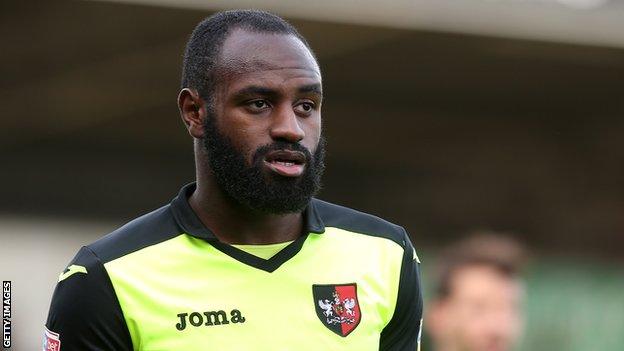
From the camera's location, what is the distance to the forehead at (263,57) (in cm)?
250

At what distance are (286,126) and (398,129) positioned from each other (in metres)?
7.76

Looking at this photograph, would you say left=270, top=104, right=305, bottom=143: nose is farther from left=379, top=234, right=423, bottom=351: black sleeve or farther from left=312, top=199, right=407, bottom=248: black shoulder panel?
left=379, top=234, right=423, bottom=351: black sleeve

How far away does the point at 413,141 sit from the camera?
33.6 ft

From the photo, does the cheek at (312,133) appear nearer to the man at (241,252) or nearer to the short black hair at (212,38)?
the man at (241,252)

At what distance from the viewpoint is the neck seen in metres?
2.62


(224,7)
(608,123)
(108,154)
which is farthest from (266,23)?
(608,123)

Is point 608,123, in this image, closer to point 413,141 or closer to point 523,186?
point 523,186

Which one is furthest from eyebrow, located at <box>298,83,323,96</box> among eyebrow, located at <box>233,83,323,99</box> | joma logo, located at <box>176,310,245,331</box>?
joma logo, located at <box>176,310,245,331</box>

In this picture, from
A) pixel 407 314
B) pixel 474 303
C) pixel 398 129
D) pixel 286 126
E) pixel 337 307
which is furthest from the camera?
pixel 398 129

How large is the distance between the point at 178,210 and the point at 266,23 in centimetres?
48

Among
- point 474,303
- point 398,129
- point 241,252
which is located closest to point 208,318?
point 241,252

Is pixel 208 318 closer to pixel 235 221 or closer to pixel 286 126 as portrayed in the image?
pixel 235 221

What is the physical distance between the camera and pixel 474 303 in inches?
269

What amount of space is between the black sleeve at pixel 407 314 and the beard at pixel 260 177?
1.15ft
